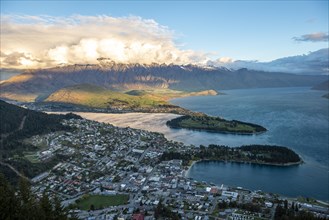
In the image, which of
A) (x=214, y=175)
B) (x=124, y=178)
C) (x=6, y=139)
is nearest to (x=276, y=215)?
(x=214, y=175)

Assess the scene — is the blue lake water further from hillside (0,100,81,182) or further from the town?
hillside (0,100,81,182)

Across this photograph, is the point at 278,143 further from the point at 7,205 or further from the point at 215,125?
the point at 7,205

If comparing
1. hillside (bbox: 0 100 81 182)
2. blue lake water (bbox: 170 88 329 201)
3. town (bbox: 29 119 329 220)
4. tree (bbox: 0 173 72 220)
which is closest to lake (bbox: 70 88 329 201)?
blue lake water (bbox: 170 88 329 201)

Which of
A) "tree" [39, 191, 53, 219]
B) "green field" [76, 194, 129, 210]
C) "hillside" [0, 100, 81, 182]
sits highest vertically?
"tree" [39, 191, 53, 219]

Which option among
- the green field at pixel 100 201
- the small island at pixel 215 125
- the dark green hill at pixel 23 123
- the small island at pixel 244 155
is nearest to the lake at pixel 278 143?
the small island at pixel 244 155

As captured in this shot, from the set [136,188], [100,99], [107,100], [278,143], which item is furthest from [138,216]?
[100,99]

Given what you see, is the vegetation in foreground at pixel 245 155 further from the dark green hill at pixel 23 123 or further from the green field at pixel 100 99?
the green field at pixel 100 99

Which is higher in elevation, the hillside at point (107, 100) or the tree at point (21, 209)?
the tree at point (21, 209)
